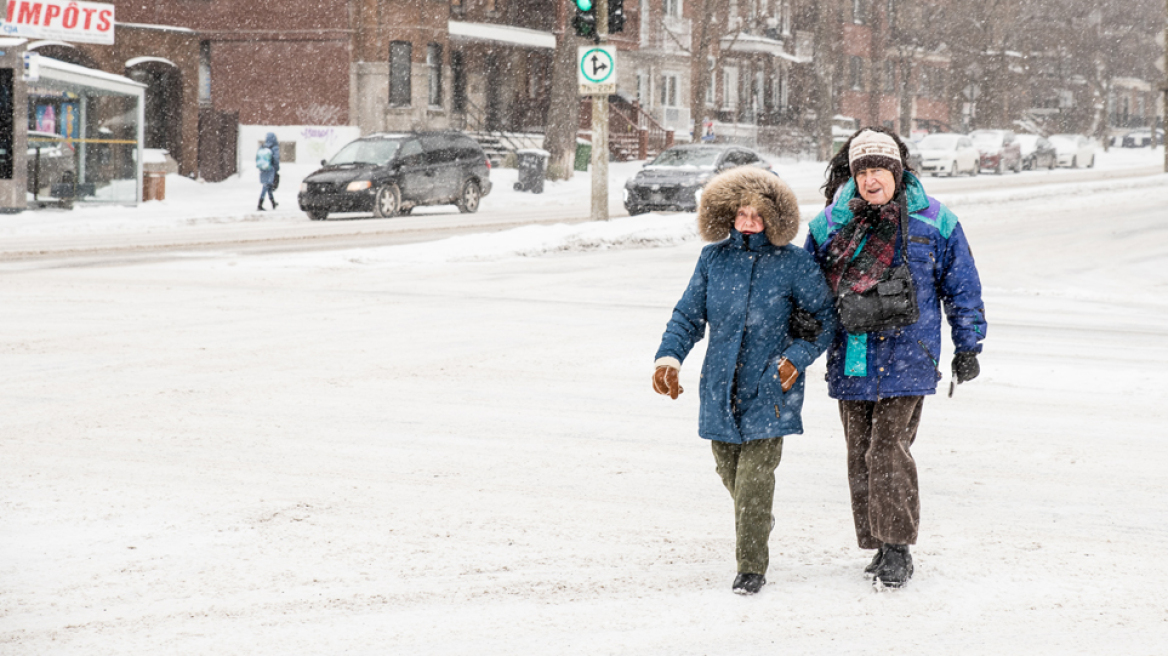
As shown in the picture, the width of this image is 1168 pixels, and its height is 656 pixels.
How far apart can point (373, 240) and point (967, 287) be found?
55.4 feet

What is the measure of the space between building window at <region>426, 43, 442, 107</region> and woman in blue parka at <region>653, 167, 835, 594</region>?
4148 cm

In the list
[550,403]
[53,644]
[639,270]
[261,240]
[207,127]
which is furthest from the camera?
[207,127]

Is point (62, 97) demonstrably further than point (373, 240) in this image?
Yes

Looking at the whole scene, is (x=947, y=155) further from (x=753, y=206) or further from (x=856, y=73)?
(x=753, y=206)

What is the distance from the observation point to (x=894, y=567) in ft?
16.2

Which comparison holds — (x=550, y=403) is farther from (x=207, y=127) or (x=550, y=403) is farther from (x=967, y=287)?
(x=207, y=127)

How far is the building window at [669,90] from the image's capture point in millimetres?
58031

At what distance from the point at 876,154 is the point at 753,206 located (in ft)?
1.50

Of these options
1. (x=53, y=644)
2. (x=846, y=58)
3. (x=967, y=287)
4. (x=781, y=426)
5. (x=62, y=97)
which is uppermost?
(x=846, y=58)

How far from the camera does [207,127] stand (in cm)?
3647

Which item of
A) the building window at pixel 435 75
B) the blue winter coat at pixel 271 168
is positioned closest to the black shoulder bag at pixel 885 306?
the blue winter coat at pixel 271 168

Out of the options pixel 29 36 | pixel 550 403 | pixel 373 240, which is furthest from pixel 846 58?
pixel 550 403

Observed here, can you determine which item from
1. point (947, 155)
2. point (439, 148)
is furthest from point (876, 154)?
point (947, 155)

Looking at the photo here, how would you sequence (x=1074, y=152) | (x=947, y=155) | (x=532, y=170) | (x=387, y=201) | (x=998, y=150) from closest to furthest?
1. (x=387, y=201)
2. (x=532, y=170)
3. (x=947, y=155)
4. (x=998, y=150)
5. (x=1074, y=152)
